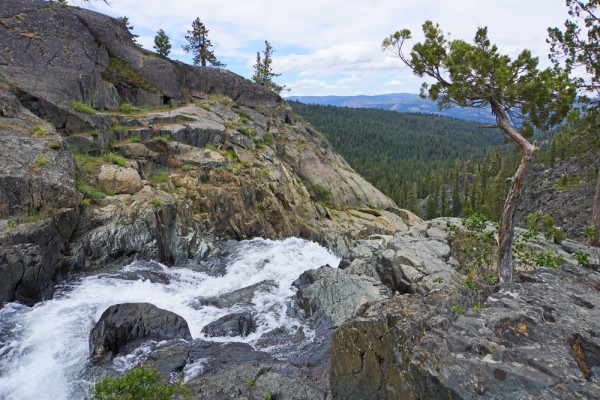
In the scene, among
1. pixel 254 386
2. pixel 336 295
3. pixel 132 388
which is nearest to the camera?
pixel 132 388

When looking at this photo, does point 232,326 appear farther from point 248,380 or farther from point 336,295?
point 336,295

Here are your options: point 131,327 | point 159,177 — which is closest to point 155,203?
point 159,177

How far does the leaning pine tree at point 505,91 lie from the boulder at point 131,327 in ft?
39.1

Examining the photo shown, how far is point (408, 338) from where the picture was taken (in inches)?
262

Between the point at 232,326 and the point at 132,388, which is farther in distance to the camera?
the point at 232,326

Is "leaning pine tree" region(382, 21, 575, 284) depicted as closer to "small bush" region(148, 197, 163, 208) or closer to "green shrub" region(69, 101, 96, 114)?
"small bush" region(148, 197, 163, 208)

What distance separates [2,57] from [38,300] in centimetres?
2133

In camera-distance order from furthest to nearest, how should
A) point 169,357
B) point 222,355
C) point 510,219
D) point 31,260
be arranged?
point 31,260 → point 222,355 → point 169,357 → point 510,219

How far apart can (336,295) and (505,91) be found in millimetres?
11087

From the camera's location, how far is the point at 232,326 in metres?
14.5

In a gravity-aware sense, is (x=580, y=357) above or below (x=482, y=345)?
above

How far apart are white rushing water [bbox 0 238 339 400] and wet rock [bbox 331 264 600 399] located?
706 centimetres

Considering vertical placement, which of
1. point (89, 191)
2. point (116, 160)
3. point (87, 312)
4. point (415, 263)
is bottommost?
point (87, 312)

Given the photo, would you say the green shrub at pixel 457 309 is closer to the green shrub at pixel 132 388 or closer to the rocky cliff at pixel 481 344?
the rocky cliff at pixel 481 344
